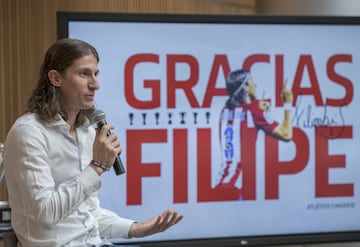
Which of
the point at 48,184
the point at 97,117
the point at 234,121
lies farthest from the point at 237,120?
the point at 48,184

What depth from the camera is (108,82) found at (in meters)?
3.68

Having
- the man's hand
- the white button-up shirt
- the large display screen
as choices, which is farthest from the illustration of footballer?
the white button-up shirt

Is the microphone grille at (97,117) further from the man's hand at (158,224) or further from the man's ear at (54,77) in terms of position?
the man's hand at (158,224)

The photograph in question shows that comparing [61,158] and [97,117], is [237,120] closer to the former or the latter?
[97,117]

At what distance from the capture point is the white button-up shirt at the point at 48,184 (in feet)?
7.50

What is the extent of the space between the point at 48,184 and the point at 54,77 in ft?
1.24

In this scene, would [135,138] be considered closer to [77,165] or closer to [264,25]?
[264,25]

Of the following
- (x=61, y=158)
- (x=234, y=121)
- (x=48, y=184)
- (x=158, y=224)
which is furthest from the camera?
(x=234, y=121)

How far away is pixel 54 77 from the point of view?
2471mm

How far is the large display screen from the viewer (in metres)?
3.72

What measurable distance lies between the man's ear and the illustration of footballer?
4.94ft

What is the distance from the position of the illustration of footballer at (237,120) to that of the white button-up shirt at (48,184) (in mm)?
→ 1414

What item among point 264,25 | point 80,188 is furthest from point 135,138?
point 80,188

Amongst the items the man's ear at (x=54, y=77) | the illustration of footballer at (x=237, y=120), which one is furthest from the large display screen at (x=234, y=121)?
the man's ear at (x=54, y=77)
